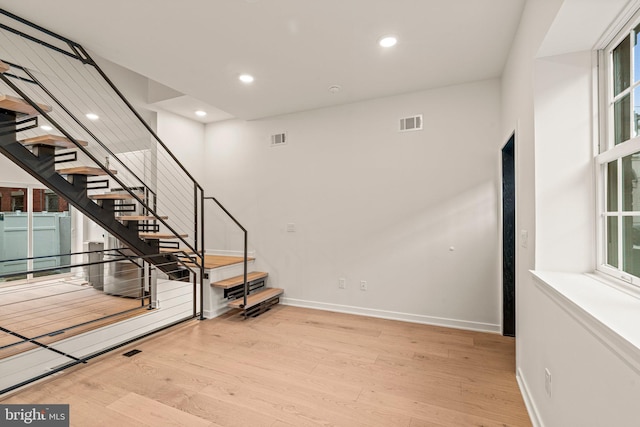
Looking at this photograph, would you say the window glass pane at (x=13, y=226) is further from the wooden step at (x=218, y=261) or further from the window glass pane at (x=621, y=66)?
the window glass pane at (x=621, y=66)

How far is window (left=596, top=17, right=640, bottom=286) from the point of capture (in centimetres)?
143

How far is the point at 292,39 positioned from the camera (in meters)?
2.61

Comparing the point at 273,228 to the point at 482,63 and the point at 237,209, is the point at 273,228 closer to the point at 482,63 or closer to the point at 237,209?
the point at 237,209

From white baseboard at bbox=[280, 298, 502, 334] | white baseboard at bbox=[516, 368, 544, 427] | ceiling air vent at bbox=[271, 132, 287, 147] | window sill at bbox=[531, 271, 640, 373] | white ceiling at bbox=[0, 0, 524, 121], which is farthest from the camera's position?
ceiling air vent at bbox=[271, 132, 287, 147]

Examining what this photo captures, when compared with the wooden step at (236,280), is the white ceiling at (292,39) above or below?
above

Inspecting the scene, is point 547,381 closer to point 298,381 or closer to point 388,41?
point 298,381

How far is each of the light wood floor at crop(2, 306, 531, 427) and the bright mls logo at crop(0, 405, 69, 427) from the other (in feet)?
0.21

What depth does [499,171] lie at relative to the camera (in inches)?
132

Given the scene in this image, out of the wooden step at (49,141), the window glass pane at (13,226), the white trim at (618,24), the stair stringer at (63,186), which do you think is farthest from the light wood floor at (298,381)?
the window glass pane at (13,226)

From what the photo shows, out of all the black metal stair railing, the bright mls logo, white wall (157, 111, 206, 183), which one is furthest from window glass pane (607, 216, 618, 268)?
white wall (157, 111, 206, 183)

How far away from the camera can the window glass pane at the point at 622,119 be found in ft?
4.95

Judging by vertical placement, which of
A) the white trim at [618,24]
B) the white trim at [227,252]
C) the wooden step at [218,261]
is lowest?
the wooden step at [218,261]

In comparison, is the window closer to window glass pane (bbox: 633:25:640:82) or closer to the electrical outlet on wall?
window glass pane (bbox: 633:25:640:82)

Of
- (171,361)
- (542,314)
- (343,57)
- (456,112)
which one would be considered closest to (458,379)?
(542,314)
